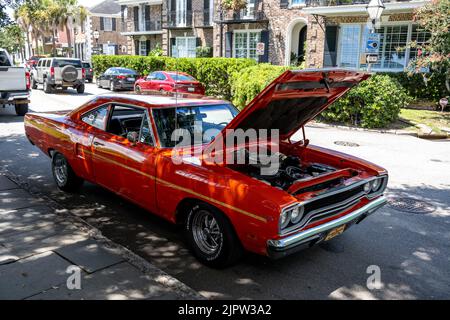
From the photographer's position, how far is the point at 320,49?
74.4 feet

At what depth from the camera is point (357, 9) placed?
20.0m

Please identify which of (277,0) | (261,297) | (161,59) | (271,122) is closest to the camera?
(261,297)

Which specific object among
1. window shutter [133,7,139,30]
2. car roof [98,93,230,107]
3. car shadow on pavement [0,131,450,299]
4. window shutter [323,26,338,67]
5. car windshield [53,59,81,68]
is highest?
window shutter [133,7,139,30]

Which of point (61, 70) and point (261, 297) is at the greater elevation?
point (61, 70)

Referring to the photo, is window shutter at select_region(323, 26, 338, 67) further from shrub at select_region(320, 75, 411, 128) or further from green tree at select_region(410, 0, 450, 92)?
shrub at select_region(320, 75, 411, 128)

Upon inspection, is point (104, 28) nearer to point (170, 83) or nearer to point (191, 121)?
point (170, 83)

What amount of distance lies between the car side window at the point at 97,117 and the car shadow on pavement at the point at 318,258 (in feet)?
3.85

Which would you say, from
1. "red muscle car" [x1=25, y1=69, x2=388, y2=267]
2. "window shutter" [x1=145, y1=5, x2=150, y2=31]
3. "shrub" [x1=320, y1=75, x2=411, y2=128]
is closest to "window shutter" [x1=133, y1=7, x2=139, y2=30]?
"window shutter" [x1=145, y1=5, x2=150, y2=31]

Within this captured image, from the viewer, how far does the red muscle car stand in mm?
3695

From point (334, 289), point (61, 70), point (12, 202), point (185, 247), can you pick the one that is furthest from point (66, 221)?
point (61, 70)

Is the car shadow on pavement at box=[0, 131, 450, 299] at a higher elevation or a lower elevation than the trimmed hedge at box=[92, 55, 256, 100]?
lower

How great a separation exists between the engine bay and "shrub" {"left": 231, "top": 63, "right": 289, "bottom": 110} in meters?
10.4

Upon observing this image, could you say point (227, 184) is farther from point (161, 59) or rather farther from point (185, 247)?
point (161, 59)

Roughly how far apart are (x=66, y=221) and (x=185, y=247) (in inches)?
63.5
